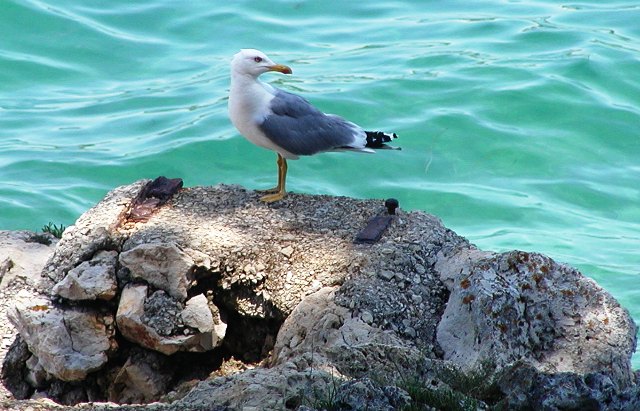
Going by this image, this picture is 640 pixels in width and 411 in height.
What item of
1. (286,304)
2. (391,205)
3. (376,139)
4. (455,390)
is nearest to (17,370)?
(286,304)

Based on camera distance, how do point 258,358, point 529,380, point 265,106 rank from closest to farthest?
point 529,380
point 258,358
point 265,106

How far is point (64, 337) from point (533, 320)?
2.20m

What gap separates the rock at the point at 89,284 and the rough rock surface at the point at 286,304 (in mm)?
12

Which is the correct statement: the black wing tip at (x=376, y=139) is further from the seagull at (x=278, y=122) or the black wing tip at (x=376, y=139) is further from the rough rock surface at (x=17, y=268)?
the rough rock surface at (x=17, y=268)

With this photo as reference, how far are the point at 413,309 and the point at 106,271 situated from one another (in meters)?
1.50

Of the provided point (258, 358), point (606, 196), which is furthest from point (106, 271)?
point (606, 196)

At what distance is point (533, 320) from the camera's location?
524cm

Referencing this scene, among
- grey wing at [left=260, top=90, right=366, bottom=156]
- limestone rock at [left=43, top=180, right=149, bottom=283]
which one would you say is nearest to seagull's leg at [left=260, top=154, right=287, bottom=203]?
grey wing at [left=260, top=90, right=366, bottom=156]

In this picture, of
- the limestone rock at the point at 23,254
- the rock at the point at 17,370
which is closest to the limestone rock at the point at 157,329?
the rock at the point at 17,370

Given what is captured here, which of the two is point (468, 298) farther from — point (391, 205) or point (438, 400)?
point (438, 400)

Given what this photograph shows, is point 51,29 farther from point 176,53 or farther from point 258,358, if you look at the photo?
point 258,358

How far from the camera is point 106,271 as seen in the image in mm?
5566

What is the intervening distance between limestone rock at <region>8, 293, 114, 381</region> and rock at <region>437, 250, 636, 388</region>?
64.1 inches

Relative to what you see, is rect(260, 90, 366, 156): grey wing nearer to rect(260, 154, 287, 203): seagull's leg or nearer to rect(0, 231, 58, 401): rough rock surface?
rect(260, 154, 287, 203): seagull's leg
